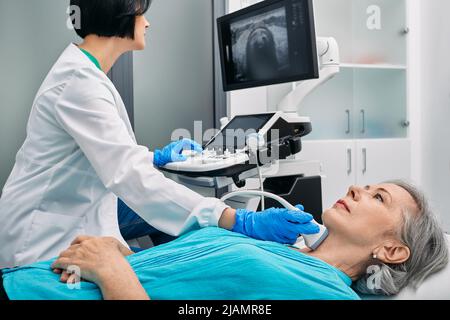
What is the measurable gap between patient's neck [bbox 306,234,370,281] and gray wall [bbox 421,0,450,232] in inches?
78.0

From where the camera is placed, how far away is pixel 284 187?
2059mm

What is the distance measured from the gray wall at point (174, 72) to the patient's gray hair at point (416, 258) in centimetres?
170

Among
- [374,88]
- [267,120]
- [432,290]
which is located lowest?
[432,290]

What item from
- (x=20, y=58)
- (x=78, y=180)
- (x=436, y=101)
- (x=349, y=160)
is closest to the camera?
(x=78, y=180)

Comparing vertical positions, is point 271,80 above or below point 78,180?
above

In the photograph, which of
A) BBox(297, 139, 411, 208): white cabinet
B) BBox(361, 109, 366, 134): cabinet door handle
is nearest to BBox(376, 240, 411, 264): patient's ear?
BBox(297, 139, 411, 208): white cabinet

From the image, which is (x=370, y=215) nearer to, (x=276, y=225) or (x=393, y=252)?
(x=393, y=252)

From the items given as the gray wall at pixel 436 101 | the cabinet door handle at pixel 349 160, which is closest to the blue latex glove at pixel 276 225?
the cabinet door handle at pixel 349 160

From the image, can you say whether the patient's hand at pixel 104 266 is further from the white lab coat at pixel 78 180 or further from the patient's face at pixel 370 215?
the patient's face at pixel 370 215

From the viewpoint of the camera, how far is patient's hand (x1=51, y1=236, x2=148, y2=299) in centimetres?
92

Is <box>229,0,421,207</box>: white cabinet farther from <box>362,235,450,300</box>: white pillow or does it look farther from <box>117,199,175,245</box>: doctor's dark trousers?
<box>362,235,450,300</box>: white pillow

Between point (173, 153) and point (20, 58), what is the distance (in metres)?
1.11

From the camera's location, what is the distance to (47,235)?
1.31m

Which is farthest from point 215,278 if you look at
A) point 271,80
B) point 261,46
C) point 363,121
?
point 363,121
